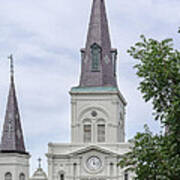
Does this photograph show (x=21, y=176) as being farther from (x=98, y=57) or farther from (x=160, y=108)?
(x=160, y=108)

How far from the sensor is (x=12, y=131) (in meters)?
79.8

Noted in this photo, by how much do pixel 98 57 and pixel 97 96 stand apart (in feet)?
13.6

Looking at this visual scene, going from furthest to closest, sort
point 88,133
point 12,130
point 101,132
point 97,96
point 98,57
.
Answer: point 98,57 < point 97,96 < point 88,133 < point 101,132 < point 12,130

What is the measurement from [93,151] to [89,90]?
6413 millimetres

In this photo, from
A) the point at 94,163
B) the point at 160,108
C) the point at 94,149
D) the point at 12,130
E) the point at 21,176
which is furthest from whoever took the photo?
the point at 21,176

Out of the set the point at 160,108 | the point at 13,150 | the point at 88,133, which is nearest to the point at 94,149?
the point at 88,133

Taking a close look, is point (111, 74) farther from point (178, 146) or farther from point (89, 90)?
point (178, 146)

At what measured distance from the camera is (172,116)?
97.9 ft

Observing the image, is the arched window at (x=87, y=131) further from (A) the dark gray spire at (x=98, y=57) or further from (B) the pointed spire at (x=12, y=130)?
(B) the pointed spire at (x=12, y=130)

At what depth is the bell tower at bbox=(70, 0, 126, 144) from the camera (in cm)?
7988

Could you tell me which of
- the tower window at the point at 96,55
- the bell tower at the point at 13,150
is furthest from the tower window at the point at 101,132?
the bell tower at the point at 13,150

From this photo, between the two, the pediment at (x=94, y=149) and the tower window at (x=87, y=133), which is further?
the tower window at (x=87, y=133)

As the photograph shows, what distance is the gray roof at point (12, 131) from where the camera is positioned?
260ft

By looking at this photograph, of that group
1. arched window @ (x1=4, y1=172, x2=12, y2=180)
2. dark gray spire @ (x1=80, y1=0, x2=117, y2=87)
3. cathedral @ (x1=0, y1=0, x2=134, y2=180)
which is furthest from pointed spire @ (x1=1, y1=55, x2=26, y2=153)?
dark gray spire @ (x1=80, y1=0, x2=117, y2=87)
